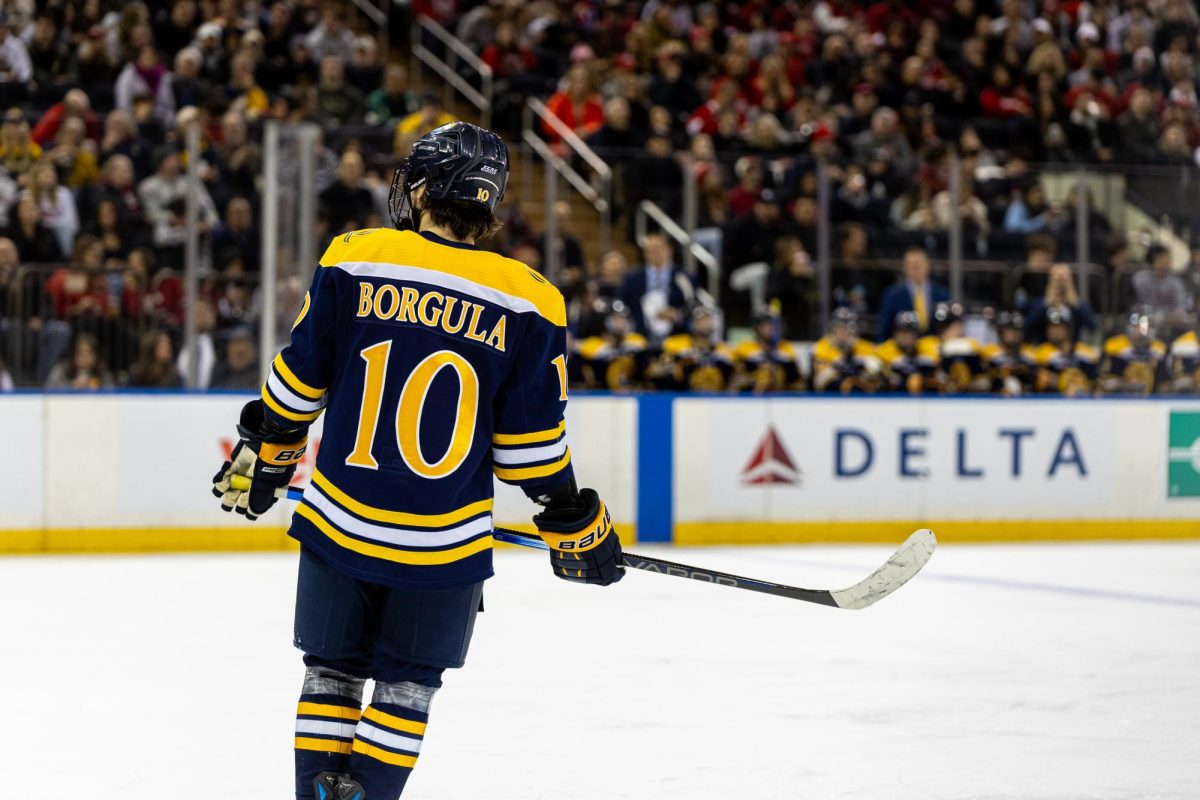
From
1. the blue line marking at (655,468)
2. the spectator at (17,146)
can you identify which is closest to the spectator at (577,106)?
the blue line marking at (655,468)

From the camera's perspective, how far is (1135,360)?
10.2m

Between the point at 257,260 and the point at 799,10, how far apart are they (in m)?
7.02

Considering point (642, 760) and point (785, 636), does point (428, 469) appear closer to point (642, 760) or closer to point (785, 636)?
point (642, 760)

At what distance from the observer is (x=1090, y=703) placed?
4449 millimetres

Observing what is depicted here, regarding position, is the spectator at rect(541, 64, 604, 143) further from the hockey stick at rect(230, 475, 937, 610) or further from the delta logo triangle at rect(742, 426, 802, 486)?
the hockey stick at rect(230, 475, 937, 610)

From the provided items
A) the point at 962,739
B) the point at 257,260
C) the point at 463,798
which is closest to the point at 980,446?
the point at 257,260

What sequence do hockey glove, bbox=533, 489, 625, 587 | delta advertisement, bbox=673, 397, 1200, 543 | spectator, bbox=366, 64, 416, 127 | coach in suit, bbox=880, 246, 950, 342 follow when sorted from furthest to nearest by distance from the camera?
spectator, bbox=366, 64, 416, 127 < coach in suit, bbox=880, 246, 950, 342 < delta advertisement, bbox=673, 397, 1200, 543 < hockey glove, bbox=533, 489, 625, 587

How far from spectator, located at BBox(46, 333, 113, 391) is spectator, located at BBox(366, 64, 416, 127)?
10.6ft

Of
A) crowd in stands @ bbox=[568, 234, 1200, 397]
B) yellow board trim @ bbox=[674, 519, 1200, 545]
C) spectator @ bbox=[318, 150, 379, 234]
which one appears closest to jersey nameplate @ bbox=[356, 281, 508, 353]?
spectator @ bbox=[318, 150, 379, 234]

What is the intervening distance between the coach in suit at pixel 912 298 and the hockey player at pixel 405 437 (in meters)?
7.52

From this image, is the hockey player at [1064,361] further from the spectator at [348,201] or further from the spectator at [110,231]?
the spectator at [110,231]

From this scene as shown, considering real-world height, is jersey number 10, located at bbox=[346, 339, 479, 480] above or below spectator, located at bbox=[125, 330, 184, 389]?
above

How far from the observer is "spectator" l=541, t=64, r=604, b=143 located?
37.7ft

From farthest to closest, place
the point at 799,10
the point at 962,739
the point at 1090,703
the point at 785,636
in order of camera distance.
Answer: the point at 799,10 → the point at 785,636 → the point at 1090,703 → the point at 962,739
